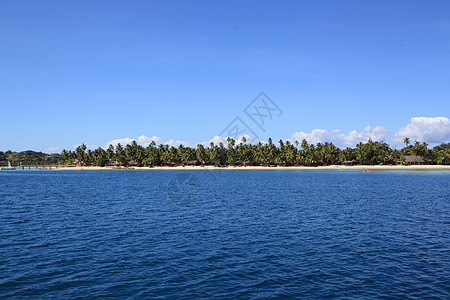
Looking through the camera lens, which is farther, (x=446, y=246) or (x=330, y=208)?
(x=330, y=208)

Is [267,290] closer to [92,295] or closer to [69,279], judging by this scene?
[92,295]

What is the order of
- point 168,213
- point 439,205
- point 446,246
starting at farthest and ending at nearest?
point 439,205 → point 168,213 → point 446,246

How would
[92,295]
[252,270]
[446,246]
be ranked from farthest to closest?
[446,246] → [252,270] → [92,295]

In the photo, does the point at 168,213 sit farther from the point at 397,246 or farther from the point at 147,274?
the point at 397,246

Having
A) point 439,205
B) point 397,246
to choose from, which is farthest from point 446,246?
point 439,205

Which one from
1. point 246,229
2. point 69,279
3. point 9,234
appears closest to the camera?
point 69,279

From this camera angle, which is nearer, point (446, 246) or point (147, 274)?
point (147, 274)

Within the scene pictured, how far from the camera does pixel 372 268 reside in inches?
941

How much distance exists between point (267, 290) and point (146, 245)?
47.4 feet

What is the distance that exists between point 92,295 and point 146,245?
37.1ft

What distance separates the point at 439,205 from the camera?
59.0 meters

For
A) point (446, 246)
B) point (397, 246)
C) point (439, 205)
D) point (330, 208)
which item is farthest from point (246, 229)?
point (439, 205)

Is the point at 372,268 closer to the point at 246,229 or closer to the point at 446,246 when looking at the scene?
the point at 446,246

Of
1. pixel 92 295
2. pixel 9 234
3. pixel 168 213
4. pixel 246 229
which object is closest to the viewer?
pixel 92 295
